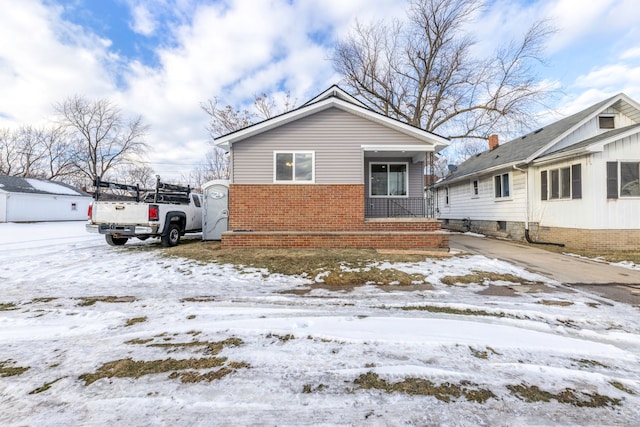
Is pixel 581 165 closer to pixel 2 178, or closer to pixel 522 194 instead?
pixel 522 194

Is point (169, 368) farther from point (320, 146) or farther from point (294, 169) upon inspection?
point (320, 146)

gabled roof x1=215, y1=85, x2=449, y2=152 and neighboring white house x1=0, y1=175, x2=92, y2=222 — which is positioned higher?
gabled roof x1=215, y1=85, x2=449, y2=152

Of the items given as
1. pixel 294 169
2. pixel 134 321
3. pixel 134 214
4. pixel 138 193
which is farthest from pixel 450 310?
pixel 138 193

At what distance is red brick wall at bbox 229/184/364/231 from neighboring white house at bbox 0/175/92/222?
85.6 ft

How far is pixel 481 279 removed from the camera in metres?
5.55

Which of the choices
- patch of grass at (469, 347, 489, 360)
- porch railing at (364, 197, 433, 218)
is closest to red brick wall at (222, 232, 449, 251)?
porch railing at (364, 197, 433, 218)

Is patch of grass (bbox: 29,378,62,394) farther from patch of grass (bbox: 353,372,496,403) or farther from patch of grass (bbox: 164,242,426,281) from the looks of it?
patch of grass (bbox: 164,242,426,281)

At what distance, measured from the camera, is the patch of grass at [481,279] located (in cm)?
540

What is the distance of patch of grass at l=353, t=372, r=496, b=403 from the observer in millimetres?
2062

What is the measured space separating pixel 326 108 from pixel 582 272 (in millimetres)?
8049

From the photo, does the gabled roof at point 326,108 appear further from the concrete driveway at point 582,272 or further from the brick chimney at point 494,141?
the brick chimney at point 494,141

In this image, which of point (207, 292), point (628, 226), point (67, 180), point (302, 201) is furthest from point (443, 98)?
point (67, 180)

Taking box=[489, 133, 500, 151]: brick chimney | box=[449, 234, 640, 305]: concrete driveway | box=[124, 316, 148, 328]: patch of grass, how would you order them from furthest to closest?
box=[489, 133, 500, 151]: brick chimney → box=[449, 234, 640, 305]: concrete driveway → box=[124, 316, 148, 328]: patch of grass

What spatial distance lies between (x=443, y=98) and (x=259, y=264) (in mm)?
21086
